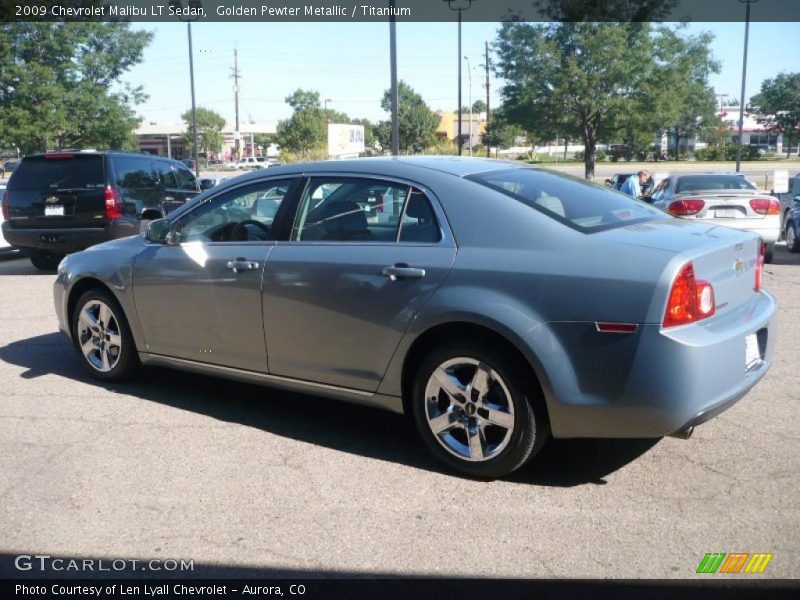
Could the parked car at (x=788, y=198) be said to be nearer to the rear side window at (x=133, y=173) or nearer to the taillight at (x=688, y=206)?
the taillight at (x=688, y=206)

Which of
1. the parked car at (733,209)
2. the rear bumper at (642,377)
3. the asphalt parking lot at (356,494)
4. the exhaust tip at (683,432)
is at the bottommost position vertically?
the asphalt parking lot at (356,494)

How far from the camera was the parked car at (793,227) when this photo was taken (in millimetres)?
13922

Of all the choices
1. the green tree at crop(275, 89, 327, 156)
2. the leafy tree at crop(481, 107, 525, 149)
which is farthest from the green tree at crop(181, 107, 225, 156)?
the leafy tree at crop(481, 107, 525, 149)

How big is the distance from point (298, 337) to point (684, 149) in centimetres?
9338

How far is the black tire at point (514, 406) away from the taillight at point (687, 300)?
733 mm

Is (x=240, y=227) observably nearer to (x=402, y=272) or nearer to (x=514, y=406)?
(x=402, y=272)

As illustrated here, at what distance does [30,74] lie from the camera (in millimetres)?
26859

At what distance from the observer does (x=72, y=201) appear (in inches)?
456

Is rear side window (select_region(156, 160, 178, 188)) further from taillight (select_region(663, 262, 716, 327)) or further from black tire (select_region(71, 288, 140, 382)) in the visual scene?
taillight (select_region(663, 262, 716, 327))

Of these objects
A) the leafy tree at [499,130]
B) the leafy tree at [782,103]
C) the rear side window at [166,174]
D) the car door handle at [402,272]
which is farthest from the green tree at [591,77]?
the leafy tree at [782,103]

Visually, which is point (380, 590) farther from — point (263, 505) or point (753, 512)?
point (753, 512)

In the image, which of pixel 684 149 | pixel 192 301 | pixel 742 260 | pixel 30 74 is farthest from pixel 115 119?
pixel 684 149

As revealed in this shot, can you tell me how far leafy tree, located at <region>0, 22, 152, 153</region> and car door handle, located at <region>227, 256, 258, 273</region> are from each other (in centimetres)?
2579

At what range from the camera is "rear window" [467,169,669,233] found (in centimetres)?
413
